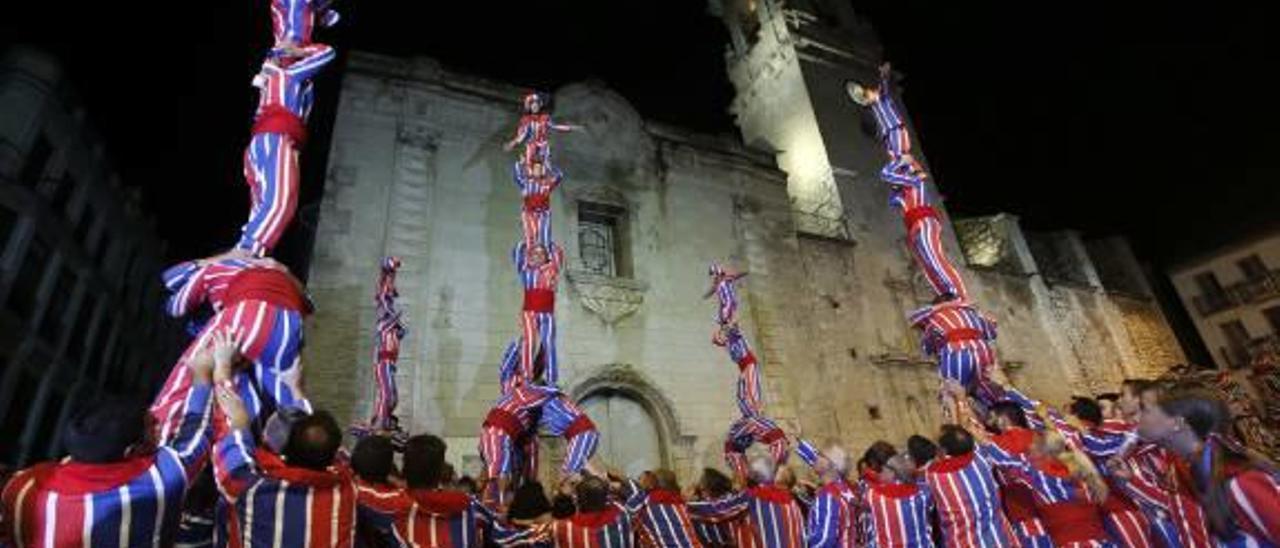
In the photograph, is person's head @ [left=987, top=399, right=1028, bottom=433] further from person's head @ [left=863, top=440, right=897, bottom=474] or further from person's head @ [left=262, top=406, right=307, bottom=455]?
person's head @ [left=262, top=406, right=307, bottom=455]

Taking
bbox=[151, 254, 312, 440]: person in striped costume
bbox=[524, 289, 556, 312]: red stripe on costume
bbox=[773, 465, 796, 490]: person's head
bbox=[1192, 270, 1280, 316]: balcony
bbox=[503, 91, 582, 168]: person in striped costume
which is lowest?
bbox=[773, 465, 796, 490]: person's head

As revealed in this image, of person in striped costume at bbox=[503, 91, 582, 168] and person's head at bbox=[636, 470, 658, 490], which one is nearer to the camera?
person's head at bbox=[636, 470, 658, 490]

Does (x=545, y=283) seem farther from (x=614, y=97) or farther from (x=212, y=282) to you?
(x=614, y=97)

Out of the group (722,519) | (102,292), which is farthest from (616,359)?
(102,292)

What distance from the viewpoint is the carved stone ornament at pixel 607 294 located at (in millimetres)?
14148

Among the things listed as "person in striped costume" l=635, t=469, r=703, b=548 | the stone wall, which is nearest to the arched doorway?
the stone wall

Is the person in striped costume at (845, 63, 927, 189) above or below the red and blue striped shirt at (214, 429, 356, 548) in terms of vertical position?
above

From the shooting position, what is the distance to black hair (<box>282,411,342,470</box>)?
3439mm

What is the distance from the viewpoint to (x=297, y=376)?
399 centimetres

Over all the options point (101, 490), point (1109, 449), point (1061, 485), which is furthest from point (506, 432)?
point (1109, 449)

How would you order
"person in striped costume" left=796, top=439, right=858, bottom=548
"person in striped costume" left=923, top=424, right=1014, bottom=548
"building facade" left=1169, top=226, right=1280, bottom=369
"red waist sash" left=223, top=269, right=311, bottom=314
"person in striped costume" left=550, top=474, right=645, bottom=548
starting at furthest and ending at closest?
"building facade" left=1169, top=226, right=1280, bottom=369 → "person in striped costume" left=796, top=439, right=858, bottom=548 → "person in striped costume" left=550, top=474, right=645, bottom=548 → "person in striped costume" left=923, top=424, right=1014, bottom=548 → "red waist sash" left=223, top=269, right=311, bottom=314

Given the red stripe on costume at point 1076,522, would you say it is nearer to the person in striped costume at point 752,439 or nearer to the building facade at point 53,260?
the person in striped costume at point 752,439

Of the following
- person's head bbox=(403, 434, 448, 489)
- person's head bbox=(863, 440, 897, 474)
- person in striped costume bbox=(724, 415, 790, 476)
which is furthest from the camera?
person in striped costume bbox=(724, 415, 790, 476)

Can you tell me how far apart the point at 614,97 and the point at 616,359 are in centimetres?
700
